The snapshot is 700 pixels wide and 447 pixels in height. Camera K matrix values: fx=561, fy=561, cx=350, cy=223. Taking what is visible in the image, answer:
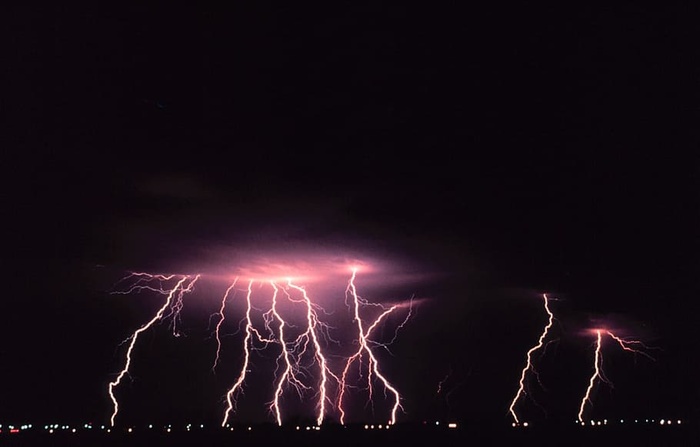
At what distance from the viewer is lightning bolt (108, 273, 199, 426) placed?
342 inches

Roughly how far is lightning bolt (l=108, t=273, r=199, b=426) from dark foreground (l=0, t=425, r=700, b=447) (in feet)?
9.43

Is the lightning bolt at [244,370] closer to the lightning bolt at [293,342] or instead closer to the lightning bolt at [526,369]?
the lightning bolt at [293,342]

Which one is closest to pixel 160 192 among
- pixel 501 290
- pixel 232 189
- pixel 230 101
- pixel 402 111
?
pixel 232 189

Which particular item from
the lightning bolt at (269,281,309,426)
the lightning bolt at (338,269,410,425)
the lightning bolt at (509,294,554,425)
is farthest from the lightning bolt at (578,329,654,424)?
the lightning bolt at (269,281,309,426)

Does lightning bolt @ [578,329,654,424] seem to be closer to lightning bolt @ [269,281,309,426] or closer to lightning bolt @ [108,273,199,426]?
lightning bolt @ [269,281,309,426]

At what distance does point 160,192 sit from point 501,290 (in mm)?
6008

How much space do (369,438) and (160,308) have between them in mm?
4905

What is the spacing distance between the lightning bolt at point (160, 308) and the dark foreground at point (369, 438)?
9.43 feet

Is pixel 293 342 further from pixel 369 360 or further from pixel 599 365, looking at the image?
pixel 599 365

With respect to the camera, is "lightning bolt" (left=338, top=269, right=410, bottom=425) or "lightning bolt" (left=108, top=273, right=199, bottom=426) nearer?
"lightning bolt" (left=108, top=273, right=199, bottom=426)

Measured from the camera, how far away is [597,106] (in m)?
3.58

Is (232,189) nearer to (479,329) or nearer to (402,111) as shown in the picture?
(402,111)

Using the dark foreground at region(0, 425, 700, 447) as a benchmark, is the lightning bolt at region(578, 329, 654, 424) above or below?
above

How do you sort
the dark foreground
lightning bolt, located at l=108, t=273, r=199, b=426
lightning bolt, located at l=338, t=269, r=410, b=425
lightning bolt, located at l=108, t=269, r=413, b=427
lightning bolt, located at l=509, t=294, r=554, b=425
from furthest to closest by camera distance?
1. lightning bolt, located at l=509, t=294, r=554, b=425
2. lightning bolt, located at l=338, t=269, r=410, b=425
3. lightning bolt, located at l=108, t=269, r=413, b=427
4. lightning bolt, located at l=108, t=273, r=199, b=426
5. the dark foreground
